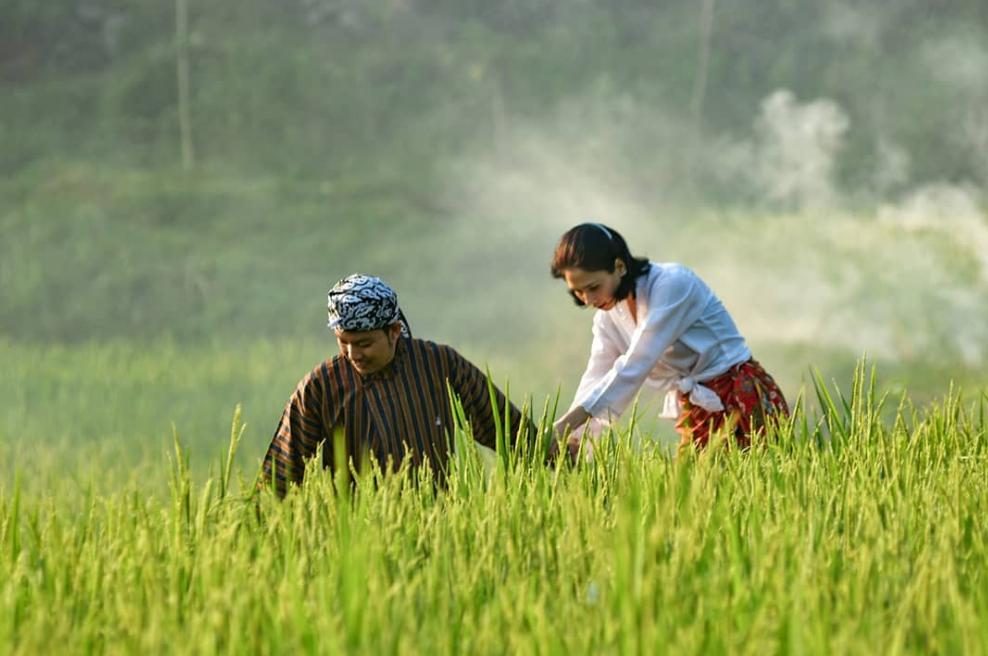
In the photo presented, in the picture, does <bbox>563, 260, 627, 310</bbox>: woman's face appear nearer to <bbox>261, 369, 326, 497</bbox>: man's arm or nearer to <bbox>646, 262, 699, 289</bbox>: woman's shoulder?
<bbox>646, 262, 699, 289</bbox>: woman's shoulder

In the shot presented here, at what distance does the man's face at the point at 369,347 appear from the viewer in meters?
3.87

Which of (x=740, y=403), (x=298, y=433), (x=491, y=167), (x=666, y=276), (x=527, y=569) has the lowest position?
(x=527, y=569)

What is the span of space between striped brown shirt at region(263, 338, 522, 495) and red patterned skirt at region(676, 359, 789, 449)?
2.60 ft

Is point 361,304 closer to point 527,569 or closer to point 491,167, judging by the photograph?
point 527,569

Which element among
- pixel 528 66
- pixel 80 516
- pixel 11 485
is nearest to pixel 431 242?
pixel 528 66

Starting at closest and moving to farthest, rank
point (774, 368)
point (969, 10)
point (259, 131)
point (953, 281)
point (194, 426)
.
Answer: point (194, 426) < point (774, 368) < point (953, 281) < point (259, 131) < point (969, 10)

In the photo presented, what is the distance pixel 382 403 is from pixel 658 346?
936 millimetres

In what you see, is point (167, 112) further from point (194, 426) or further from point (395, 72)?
point (194, 426)

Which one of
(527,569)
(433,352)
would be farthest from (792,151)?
(527,569)

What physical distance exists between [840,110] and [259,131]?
8.76 m

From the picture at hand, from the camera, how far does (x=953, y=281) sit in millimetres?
15672

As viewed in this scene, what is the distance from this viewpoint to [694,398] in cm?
460

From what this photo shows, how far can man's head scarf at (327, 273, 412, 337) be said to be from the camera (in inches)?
149

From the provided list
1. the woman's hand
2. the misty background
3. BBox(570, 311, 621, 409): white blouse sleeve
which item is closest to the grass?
the woman's hand
